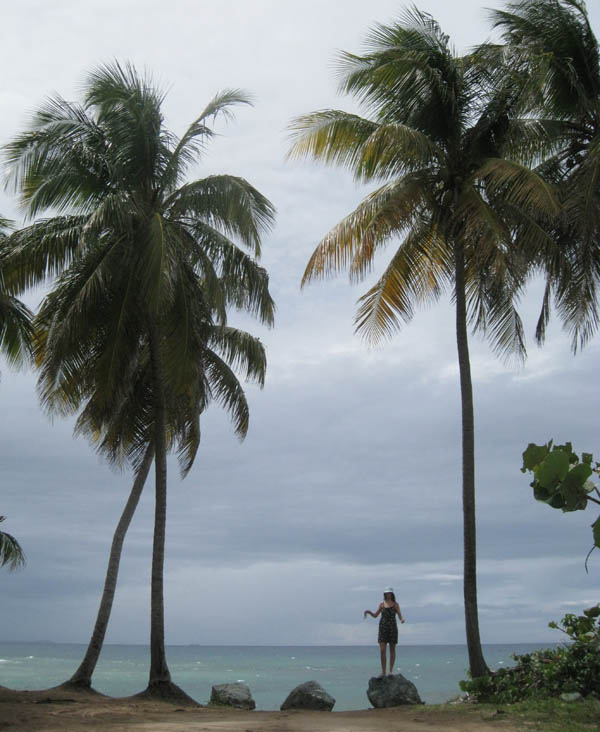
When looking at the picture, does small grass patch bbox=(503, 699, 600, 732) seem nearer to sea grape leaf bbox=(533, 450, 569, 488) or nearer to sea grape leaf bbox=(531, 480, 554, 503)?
sea grape leaf bbox=(531, 480, 554, 503)

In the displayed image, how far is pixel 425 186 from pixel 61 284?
22.7ft

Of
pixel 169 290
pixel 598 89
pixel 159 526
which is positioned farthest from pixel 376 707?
pixel 598 89

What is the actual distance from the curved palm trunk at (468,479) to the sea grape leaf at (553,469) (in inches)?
287

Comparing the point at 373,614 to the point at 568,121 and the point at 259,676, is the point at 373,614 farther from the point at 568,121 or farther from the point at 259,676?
the point at 259,676

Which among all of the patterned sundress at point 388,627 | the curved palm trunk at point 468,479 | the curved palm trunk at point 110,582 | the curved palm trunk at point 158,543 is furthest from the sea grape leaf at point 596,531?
the curved palm trunk at point 110,582

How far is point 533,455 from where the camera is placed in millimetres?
5414

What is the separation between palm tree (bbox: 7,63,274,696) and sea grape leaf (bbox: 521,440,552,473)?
919 centimetres

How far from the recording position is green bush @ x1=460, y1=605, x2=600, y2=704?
33.1 ft

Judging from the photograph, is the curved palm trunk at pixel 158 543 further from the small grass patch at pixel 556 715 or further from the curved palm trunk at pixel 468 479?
the small grass patch at pixel 556 715

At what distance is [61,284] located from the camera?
15.0m

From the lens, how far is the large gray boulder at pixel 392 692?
12352mm

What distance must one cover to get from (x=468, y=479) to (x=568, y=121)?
736cm

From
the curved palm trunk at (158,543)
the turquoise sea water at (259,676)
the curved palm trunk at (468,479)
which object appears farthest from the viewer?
the turquoise sea water at (259,676)

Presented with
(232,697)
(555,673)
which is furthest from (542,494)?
(232,697)
